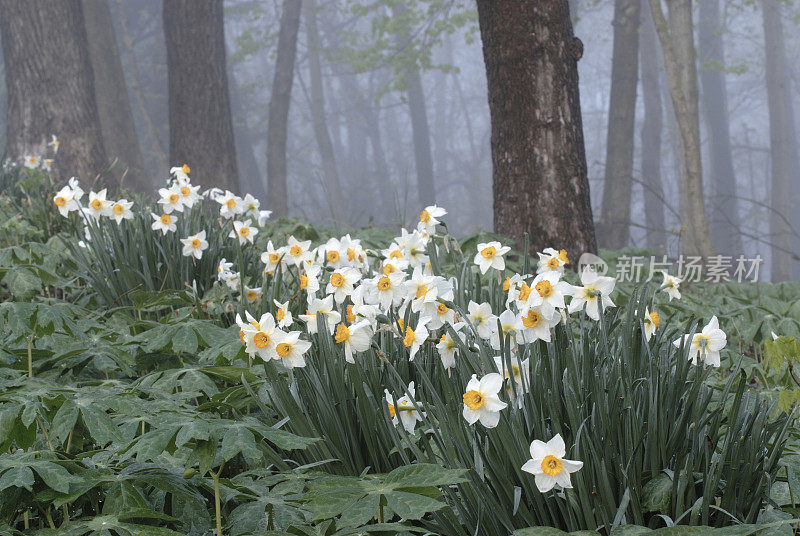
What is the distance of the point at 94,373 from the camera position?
7.80 feet

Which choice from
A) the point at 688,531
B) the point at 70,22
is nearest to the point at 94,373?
the point at 688,531

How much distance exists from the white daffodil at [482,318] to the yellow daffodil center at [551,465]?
46cm

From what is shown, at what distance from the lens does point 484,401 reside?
1435mm

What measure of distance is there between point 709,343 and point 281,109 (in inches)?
544

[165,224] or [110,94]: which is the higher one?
[110,94]

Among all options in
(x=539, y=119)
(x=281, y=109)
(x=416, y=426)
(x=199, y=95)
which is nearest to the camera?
(x=416, y=426)

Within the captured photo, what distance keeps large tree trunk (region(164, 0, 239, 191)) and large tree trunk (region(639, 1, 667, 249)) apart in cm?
895

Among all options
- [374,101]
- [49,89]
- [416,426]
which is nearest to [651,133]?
[374,101]

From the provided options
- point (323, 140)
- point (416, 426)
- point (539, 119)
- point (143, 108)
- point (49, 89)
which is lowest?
point (416, 426)

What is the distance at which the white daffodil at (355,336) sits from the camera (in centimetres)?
175

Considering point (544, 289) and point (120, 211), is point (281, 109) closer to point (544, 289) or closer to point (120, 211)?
point (120, 211)

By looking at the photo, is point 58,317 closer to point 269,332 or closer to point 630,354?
point 269,332

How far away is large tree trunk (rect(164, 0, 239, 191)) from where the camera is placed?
8867mm

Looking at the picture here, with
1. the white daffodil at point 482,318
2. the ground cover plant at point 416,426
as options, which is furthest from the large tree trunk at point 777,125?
the white daffodil at point 482,318
